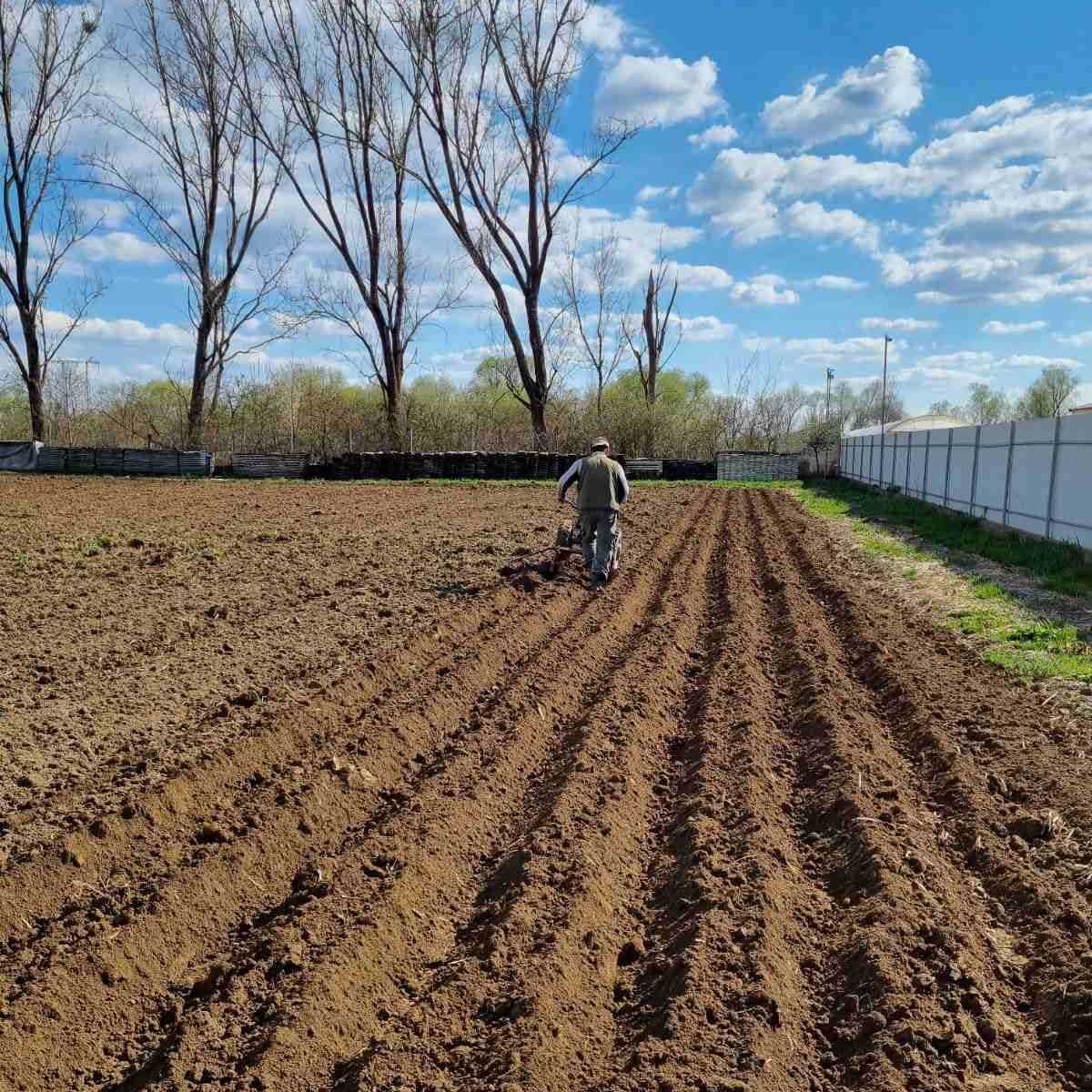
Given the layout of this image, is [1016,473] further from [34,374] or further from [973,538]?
[34,374]

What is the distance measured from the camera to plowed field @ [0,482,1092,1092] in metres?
2.95

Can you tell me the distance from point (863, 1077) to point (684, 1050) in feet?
1.78

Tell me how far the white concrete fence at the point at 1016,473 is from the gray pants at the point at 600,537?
683 cm

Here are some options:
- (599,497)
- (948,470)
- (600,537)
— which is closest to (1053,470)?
(948,470)

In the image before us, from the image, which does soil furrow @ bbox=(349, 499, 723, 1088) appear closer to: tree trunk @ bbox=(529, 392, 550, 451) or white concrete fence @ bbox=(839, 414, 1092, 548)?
white concrete fence @ bbox=(839, 414, 1092, 548)

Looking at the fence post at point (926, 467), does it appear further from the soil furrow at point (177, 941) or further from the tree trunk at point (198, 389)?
the tree trunk at point (198, 389)

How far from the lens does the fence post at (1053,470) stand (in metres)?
13.8

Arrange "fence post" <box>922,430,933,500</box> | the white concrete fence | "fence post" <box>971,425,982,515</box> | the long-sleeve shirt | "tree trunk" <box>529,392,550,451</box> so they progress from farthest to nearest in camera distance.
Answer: "tree trunk" <box>529,392,550,451</box> → "fence post" <box>922,430,933,500</box> → "fence post" <box>971,425,982,515</box> → the white concrete fence → the long-sleeve shirt

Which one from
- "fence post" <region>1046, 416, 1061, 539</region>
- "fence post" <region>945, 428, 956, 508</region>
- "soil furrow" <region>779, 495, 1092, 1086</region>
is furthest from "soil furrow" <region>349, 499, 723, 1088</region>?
"fence post" <region>945, 428, 956, 508</region>

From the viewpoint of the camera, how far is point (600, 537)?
36.0 feet

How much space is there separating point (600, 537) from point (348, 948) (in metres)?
7.84

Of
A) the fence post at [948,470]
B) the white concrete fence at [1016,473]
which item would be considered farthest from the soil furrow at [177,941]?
the fence post at [948,470]

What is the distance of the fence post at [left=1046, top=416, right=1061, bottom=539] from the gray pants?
287 inches

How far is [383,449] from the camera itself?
38750mm
